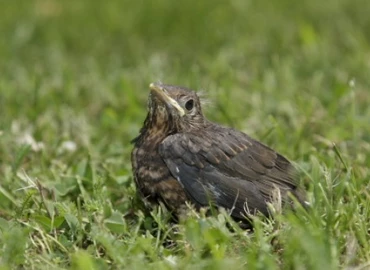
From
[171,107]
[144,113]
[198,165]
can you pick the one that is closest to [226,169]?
[198,165]

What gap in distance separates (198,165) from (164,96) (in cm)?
40

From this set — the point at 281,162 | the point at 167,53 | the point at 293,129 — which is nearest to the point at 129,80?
the point at 167,53

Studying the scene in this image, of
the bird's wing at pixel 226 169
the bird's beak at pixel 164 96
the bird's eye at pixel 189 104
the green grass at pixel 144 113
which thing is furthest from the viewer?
the bird's eye at pixel 189 104

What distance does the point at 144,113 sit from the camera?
19.7 feet

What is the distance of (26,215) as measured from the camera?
162 inches

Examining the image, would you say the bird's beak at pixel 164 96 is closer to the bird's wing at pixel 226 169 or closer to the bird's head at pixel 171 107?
the bird's head at pixel 171 107

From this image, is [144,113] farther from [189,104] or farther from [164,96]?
[164,96]

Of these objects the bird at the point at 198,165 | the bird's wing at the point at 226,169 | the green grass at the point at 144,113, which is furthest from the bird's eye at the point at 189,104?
the green grass at the point at 144,113

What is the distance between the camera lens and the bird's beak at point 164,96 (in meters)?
4.37

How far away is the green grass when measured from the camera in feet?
11.8

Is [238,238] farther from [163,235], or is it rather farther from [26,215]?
[26,215]

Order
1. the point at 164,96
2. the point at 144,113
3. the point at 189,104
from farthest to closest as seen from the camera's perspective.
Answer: the point at 144,113 < the point at 189,104 < the point at 164,96

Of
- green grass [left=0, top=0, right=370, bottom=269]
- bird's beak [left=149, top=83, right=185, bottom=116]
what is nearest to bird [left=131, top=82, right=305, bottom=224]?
bird's beak [left=149, top=83, right=185, bottom=116]

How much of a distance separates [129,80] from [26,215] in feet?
8.46
